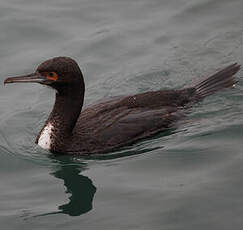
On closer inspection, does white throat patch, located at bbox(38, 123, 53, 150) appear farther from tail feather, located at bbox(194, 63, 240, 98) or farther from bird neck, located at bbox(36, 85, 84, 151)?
tail feather, located at bbox(194, 63, 240, 98)

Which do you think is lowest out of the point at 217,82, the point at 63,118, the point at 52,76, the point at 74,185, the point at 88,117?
the point at 74,185

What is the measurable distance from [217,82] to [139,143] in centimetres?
186

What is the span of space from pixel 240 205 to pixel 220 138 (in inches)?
73.4

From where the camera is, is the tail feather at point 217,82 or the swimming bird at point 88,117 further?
the tail feather at point 217,82

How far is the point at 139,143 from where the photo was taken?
→ 1041cm

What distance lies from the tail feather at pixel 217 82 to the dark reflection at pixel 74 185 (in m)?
2.41

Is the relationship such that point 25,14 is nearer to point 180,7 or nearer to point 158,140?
point 180,7

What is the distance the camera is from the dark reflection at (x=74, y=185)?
874 cm

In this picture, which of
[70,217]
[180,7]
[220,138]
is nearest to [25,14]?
[180,7]

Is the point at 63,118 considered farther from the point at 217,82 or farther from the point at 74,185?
A: the point at 217,82

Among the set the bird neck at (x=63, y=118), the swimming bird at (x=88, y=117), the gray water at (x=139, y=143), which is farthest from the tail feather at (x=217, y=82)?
the bird neck at (x=63, y=118)

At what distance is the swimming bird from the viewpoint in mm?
10023

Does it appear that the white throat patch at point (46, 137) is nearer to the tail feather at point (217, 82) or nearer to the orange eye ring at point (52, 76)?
the orange eye ring at point (52, 76)

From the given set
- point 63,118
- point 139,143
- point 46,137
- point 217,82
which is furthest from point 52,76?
point 217,82
